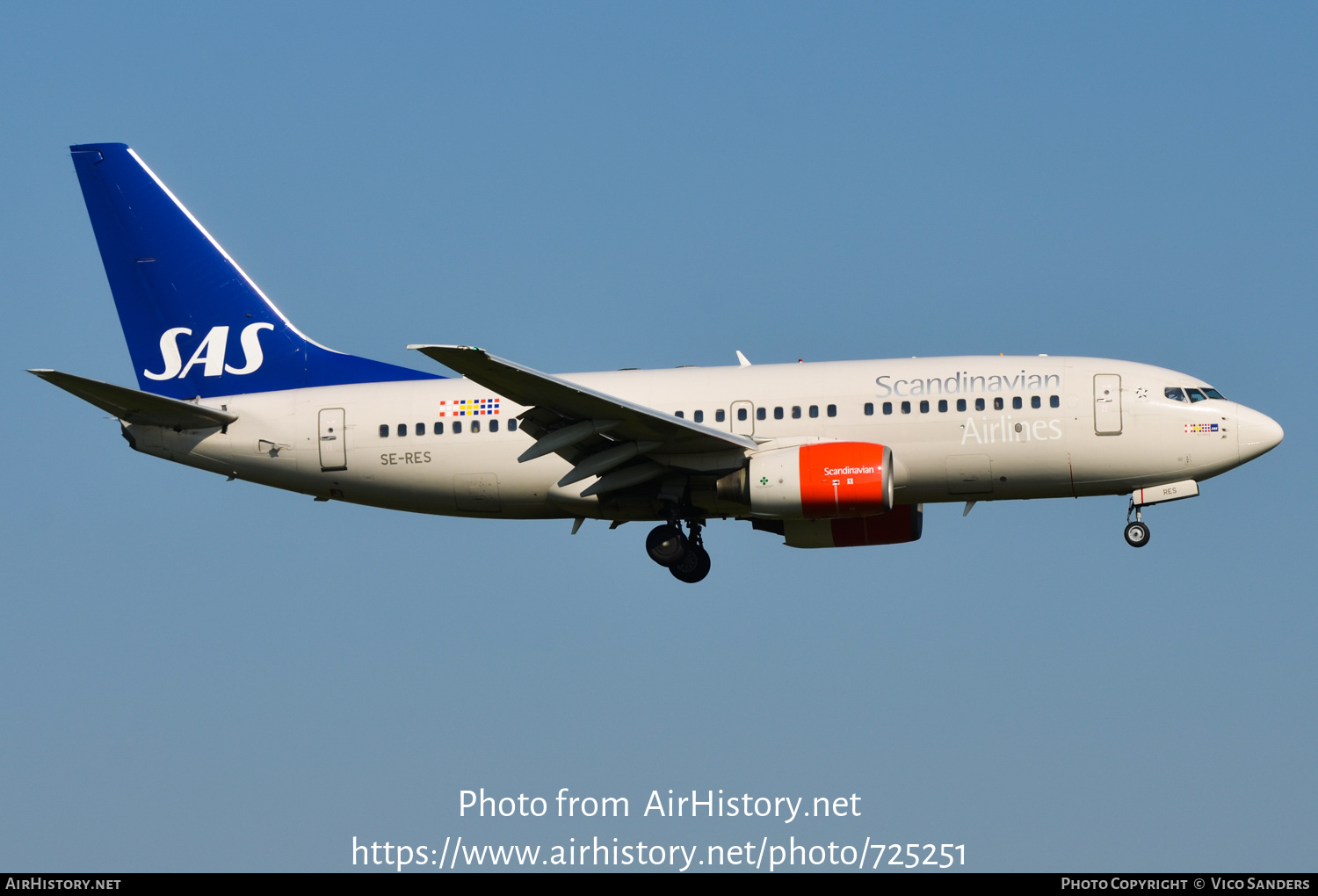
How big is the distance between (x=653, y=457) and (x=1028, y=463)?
25.7 feet

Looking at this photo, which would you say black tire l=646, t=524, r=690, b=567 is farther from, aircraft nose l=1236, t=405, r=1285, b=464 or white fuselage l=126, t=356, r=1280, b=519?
aircraft nose l=1236, t=405, r=1285, b=464

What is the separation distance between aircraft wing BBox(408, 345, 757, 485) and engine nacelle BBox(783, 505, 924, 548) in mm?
3880

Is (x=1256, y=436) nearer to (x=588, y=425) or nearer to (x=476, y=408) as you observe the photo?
(x=588, y=425)

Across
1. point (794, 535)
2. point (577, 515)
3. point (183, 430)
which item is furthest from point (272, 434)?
point (794, 535)

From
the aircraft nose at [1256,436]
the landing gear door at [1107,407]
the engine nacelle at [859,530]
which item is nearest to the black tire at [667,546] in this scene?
the engine nacelle at [859,530]

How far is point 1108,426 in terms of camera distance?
32.3 metres

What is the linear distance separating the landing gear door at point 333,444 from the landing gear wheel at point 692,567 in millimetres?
7756

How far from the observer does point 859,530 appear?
117 ft

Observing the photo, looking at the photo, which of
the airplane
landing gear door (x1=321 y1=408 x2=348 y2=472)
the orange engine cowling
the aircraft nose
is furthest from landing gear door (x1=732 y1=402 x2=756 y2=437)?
the aircraft nose

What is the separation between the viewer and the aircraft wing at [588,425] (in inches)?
1176

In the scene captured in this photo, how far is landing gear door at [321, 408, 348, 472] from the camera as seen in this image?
34.8 metres

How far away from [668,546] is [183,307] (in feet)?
44.2

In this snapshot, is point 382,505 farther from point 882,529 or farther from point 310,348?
point 882,529

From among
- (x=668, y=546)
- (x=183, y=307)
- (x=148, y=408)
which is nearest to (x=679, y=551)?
(x=668, y=546)
